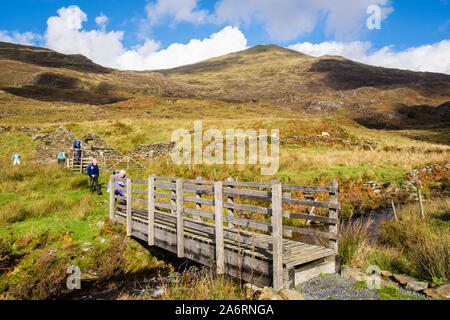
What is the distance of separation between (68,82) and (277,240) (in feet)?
365

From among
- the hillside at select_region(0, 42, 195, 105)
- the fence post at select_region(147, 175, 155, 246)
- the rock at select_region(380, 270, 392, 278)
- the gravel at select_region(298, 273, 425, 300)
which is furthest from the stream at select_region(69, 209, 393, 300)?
the hillside at select_region(0, 42, 195, 105)

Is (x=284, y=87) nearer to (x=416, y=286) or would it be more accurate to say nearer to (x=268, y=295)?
(x=416, y=286)

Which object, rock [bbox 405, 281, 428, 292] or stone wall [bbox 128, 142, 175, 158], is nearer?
rock [bbox 405, 281, 428, 292]

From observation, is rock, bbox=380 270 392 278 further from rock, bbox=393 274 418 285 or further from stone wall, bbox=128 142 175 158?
stone wall, bbox=128 142 175 158

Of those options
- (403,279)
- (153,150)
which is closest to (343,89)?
(153,150)

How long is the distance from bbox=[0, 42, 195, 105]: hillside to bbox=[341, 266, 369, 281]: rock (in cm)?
7705

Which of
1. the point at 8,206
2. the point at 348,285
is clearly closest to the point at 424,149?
the point at 348,285

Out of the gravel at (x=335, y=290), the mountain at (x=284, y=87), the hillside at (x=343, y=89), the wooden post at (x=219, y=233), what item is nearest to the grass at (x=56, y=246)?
the wooden post at (x=219, y=233)

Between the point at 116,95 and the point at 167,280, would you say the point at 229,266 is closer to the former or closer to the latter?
the point at 167,280

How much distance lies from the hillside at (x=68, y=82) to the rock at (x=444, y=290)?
78626 millimetres

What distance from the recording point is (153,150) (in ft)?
106

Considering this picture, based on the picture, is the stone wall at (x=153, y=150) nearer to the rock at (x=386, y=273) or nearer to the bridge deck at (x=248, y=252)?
the bridge deck at (x=248, y=252)

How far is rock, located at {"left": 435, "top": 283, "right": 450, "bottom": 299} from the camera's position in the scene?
535cm

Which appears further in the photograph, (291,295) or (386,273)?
(386,273)
